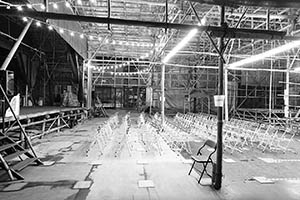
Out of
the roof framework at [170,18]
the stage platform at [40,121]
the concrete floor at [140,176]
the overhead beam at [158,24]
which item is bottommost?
the concrete floor at [140,176]

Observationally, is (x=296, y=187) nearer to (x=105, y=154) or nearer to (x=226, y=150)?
(x=226, y=150)

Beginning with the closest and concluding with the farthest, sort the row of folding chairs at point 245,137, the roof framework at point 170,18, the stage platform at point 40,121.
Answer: the stage platform at point 40,121, the row of folding chairs at point 245,137, the roof framework at point 170,18

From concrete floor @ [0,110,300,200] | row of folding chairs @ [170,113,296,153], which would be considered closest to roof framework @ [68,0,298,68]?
row of folding chairs @ [170,113,296,153]

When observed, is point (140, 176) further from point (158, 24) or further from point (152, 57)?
point (152, 57)

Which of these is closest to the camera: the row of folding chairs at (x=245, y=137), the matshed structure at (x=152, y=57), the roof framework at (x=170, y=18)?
the row of folding chairs at (x=245, y=137)

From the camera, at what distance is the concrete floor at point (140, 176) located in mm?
3205

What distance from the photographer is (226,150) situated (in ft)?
19.5

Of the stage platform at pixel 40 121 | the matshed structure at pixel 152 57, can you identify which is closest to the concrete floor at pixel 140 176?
the matshed structure at pixel 152 57

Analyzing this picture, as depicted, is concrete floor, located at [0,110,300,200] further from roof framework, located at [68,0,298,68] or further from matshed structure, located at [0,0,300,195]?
roof framework, located at [68,0,298,68]

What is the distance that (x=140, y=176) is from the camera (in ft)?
12.9

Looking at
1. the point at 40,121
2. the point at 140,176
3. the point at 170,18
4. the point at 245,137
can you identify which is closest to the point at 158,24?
the point at 140,176

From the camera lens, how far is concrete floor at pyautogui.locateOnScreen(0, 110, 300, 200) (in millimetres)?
3205

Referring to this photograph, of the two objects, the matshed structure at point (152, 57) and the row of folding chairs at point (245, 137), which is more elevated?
the matshed structure at point (152, 57)

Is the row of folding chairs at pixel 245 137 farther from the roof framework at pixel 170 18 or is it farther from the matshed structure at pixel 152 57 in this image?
the roof framework at pixel 170 18
